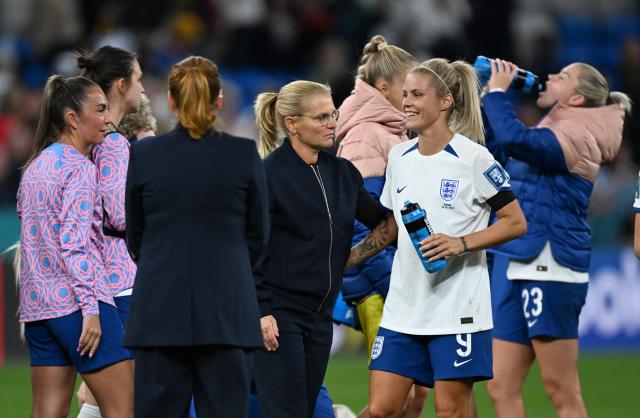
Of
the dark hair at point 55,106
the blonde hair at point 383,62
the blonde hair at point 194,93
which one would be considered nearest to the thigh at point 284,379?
the blonde hair at point 194,93

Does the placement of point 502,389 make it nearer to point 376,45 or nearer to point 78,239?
point 376,45

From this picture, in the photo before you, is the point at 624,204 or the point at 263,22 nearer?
the point at 624,204

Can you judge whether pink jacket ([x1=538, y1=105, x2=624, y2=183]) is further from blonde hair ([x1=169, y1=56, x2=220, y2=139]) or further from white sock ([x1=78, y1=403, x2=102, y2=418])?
white sock ([x1=78, y1=403, x2=102, y2=418])

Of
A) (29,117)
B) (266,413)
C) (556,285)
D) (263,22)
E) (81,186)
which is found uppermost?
(263,22)

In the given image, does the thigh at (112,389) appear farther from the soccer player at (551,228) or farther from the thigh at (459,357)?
the soccer player at (551,228)

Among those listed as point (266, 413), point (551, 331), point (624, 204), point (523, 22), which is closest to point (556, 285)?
point (551, 331)

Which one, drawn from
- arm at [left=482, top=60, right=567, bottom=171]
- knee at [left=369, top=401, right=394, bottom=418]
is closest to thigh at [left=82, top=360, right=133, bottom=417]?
knee at [left=369, top=401, right=394, bottom=418]

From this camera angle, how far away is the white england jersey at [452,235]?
580cm

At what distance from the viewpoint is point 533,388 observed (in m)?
11.2

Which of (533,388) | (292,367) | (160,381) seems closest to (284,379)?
(292,367)

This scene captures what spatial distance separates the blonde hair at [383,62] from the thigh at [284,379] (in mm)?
1710

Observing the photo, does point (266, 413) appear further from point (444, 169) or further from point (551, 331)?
point (551, 331)

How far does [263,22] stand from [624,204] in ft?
18.0

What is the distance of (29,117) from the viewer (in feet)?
46.3
